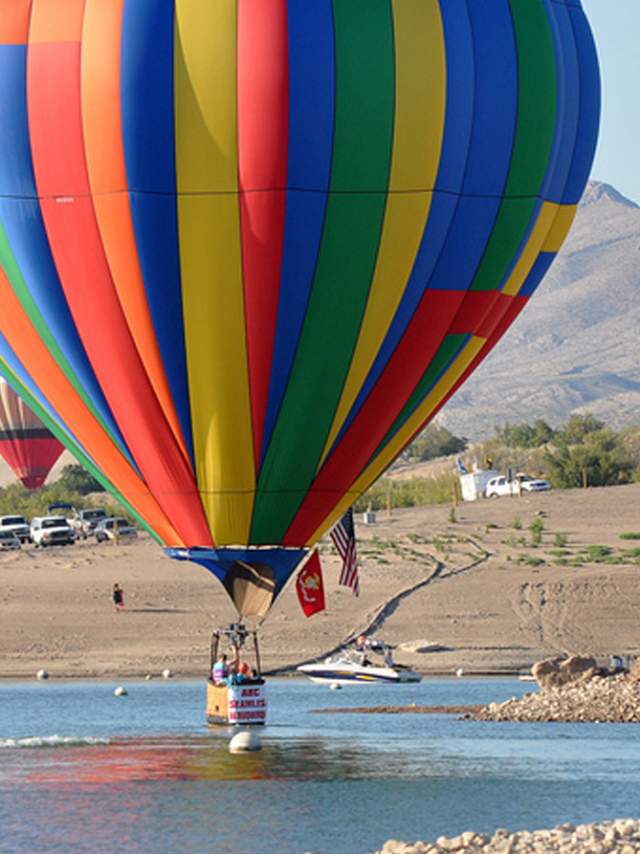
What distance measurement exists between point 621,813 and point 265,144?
10172mm

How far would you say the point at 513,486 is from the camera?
272ft

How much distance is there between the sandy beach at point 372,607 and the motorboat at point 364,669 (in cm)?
A: 157

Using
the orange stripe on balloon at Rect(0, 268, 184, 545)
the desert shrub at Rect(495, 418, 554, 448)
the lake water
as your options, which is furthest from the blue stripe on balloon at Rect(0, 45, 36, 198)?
the desert shrub at Rect(495, 418, 554, 448)

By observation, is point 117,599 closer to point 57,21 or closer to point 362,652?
point 362,652

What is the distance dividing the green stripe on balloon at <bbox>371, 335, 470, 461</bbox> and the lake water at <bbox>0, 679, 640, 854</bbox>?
5.08 metres

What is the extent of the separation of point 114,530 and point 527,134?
41.5 metres

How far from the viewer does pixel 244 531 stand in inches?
1296

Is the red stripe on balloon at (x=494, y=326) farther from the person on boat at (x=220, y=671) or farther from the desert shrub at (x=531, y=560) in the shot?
Result: the desert shrub at (x=531, y=560)

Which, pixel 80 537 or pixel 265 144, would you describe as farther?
pixel 80 537

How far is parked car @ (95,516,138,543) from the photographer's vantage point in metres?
73.0

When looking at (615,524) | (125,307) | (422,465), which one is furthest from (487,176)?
(422,465)

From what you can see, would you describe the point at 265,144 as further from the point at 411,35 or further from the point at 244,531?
the point at 244,531

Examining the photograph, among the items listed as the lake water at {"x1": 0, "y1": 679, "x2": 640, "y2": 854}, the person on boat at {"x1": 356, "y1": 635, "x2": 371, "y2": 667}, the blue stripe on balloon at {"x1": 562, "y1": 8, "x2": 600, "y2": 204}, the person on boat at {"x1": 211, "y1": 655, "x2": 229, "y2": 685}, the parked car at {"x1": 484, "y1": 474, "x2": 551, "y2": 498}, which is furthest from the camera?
the parked car at {"x1": 484, "y1": 474, "x2": 551, "y2": 498}

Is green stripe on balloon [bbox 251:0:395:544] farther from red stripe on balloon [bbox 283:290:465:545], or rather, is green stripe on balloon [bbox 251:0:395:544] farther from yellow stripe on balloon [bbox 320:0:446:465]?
red stripe on balloon [bbox 283:290:465:545]
